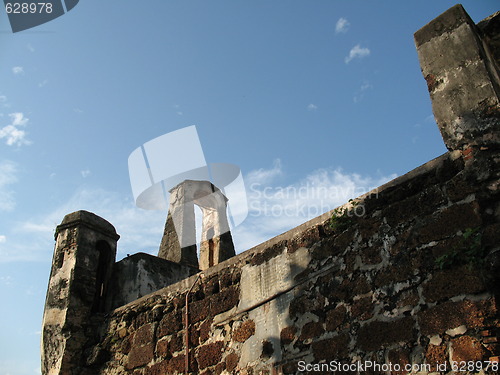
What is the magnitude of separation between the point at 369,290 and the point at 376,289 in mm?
55

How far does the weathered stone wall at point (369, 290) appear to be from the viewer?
2725 mm

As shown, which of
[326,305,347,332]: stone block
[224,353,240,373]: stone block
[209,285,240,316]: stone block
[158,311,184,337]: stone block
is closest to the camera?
[326,305,347,332]: stone block

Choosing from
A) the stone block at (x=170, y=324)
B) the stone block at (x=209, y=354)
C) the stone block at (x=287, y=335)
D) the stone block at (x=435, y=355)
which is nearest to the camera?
the stone block at (x=435, y=355)

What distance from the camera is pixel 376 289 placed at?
316cm

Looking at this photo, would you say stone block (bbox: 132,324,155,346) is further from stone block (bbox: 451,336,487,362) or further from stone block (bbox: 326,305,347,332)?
stone block (bbox: 451,336,487,362)

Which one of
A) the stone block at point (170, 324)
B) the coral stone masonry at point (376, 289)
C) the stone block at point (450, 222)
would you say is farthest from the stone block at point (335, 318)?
the stone block at point (170, 324)

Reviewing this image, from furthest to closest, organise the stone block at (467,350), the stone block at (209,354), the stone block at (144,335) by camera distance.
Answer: the stone block at (144,335) → the stone block at (209,354) → the stone block at (467,350)

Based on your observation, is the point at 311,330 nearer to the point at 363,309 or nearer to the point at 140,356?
the point at 363,309

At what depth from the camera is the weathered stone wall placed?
107 inches

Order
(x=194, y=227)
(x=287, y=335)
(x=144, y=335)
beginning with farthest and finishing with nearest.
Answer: (x=194, y=227) → (x=144, y=335) → (x=287, y=335)

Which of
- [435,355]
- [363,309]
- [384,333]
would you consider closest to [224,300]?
[363,309]

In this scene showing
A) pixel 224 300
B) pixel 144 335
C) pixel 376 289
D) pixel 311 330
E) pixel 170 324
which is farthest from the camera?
pixel 144 335

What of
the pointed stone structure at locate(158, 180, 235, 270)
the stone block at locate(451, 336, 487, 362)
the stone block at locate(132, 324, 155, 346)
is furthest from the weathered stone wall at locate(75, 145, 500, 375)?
the pointed stone structure at locate(158, 180, 235, 270)

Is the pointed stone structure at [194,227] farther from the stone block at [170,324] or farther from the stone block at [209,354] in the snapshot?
the stone block at [209,354]
